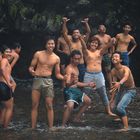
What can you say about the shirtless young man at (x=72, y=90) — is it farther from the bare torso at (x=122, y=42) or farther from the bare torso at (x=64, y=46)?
the bare torso at (x=122, y=42)

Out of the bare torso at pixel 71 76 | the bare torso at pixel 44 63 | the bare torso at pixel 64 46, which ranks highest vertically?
the bare torso at pixel 64 46

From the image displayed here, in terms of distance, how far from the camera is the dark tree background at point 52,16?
59.7ft

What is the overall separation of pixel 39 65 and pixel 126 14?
9469mm

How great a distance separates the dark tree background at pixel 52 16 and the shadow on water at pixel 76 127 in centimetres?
582

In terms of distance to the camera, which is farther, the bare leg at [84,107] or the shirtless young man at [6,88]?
the bare leg at [84,107]

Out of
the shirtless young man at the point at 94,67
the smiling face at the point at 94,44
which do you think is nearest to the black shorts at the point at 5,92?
the shirtless young man at the point at 94,67

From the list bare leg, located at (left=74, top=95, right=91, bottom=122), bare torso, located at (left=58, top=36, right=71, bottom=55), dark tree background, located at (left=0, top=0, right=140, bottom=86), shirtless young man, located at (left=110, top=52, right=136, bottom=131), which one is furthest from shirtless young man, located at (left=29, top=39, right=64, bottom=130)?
dark tree background, located at (left=0, top=0, right=140, bottom=86)

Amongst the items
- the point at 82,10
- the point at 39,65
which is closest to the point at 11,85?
the point at 39,65

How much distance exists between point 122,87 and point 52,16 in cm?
845

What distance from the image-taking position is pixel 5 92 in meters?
9.80

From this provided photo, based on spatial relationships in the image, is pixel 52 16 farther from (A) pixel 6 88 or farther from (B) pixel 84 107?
(A) pixel 6 88

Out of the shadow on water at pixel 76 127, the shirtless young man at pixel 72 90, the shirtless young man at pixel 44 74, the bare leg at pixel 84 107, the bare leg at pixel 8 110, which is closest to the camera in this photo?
the shadow on water at pixel 76 127

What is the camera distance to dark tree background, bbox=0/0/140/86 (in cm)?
1820

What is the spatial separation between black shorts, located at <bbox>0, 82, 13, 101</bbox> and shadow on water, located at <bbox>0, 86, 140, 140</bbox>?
2.29ft
